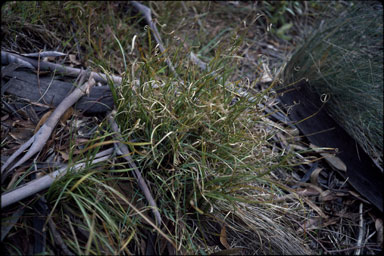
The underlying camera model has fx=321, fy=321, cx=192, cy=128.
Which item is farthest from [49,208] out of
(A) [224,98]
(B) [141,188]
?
(A) [224,98]

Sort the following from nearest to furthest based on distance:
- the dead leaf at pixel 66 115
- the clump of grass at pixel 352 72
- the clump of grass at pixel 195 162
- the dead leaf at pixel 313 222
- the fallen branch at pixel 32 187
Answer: the fallen branch at pixel 32 187
the clump of grass at pixel 195 162
the dead leaf at pixel 66 115
the dead leaf at pixel 313 222
the clump of grass at pixel 352 72

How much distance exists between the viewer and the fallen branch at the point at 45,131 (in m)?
1.26

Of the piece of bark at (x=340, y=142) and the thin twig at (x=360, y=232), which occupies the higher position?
the piece of bark at (x=340, y=142)

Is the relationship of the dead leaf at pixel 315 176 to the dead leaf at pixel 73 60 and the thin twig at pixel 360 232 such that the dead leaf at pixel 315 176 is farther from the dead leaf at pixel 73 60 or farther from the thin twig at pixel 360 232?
the dead leaf at pixel 73 60

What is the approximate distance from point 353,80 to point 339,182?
693 millimetres

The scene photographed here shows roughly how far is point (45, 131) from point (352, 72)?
1932 mm

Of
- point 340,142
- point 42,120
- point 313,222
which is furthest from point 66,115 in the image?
point 340,142

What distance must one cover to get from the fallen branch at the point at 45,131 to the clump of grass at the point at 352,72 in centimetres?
136

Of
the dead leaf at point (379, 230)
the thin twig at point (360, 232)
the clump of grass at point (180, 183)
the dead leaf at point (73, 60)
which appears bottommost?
the dead leaf at point (379, 230)

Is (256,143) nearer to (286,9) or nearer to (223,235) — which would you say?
(223,235)

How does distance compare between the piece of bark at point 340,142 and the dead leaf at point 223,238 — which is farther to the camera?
the piece of bark at point 340,142

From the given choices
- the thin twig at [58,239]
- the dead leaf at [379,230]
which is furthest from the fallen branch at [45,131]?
the dead leaf at [379,230]

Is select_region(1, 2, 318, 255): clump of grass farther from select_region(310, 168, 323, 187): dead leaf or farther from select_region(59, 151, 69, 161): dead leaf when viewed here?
select_region(310, 168, 323, 187): dead leaf

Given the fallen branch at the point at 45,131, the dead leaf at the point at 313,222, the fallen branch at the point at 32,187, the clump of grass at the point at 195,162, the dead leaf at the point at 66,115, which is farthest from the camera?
the dead leaf at the point at 313,222
